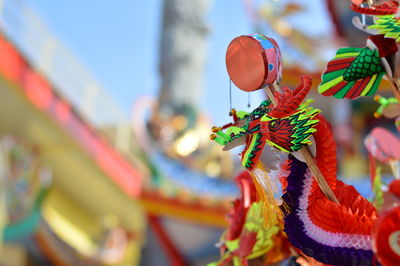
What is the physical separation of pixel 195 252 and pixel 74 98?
118cm

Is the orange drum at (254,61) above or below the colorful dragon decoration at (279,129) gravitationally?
above

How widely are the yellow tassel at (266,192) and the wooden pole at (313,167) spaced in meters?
0.04

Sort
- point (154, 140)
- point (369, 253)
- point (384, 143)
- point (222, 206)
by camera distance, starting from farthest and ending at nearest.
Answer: point (154, 140), point (222, 206), point (384, 143), point (369, 253)

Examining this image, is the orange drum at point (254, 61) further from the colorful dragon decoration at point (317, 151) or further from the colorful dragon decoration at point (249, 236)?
the colorful dragon decoration at point (249, 236)

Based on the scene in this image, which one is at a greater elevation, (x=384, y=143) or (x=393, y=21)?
(x=393, y=21)

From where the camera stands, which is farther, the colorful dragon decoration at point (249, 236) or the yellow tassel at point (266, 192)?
the colorful dragon decoration at point (249, 236)

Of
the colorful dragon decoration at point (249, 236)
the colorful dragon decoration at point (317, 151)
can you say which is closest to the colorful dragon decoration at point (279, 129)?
the colorful dragon decoration at point (317, 151)

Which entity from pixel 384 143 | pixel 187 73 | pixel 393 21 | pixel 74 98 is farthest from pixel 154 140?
pixel 393 21

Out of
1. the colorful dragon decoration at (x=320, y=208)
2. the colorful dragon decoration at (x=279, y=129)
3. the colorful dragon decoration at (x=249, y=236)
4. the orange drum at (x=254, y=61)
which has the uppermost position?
the orange drum at (x=254, y=61)

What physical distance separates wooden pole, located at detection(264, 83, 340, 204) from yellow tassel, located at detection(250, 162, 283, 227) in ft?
0.15

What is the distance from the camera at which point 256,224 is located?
0.90 meters

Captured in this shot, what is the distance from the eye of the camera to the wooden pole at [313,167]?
75cm

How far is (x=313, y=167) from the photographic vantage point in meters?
0.75

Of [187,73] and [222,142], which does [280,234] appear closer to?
[222,142]
